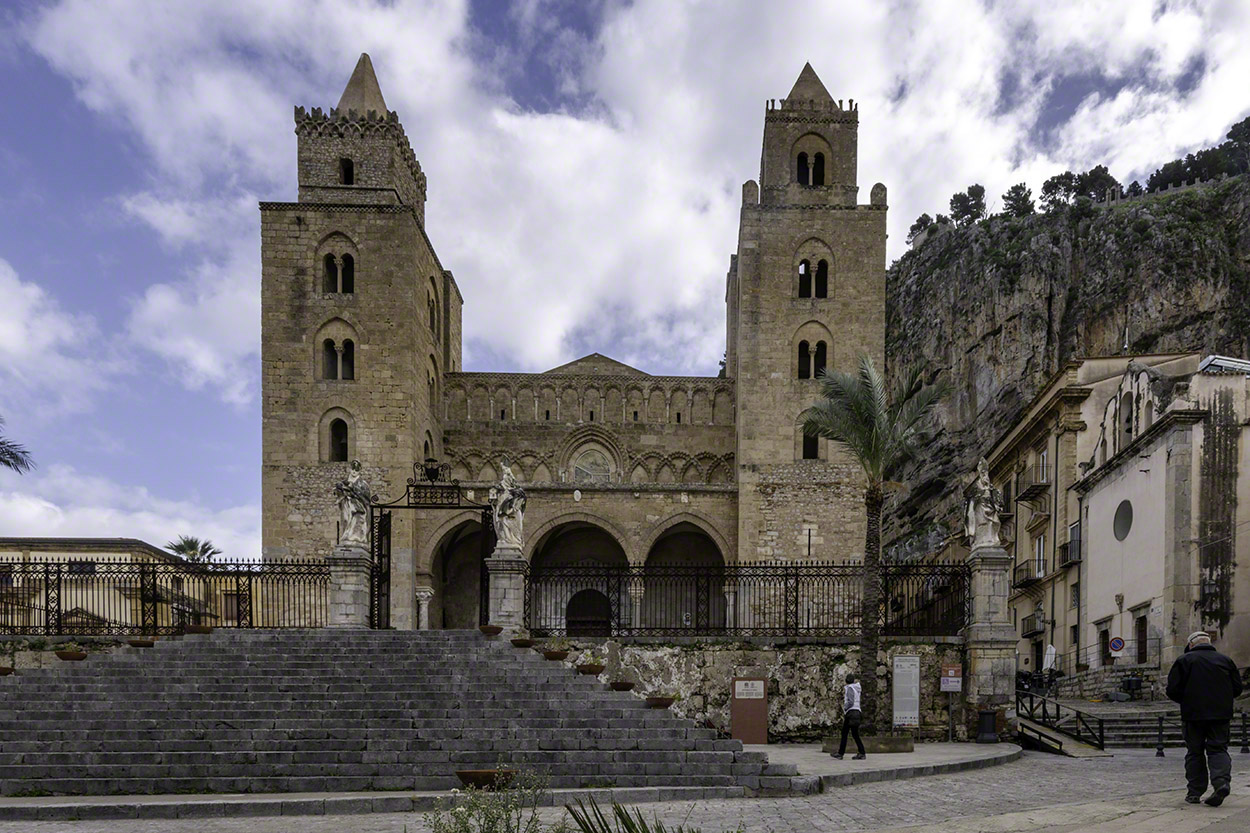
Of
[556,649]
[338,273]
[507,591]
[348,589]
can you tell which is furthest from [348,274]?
[556,649]

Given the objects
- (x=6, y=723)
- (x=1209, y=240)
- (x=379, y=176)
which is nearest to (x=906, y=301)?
(x=1209, y=240)

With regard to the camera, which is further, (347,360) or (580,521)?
(347,360)

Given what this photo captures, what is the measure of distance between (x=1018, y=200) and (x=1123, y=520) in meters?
72.4

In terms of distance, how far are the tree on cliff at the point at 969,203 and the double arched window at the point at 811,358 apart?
67281mm

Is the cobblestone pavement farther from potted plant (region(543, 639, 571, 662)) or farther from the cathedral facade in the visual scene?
the cathedral facade

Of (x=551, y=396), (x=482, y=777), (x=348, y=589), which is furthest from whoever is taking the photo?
(x=551, y=396)

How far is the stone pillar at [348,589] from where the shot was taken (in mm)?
19031

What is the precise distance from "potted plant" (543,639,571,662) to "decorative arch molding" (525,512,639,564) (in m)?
15.8

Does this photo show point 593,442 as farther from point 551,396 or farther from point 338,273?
point 338,273

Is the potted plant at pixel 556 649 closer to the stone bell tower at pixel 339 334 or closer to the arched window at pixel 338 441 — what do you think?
the stone bell tower at pixel 339 334

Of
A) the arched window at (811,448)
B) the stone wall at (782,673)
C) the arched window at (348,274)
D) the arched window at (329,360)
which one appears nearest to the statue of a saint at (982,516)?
the stone wall at (782,673)

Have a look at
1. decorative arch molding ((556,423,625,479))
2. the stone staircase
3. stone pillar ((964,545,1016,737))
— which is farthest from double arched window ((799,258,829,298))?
the stone staircase

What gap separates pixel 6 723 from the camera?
1375cm

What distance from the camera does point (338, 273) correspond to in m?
35.6
